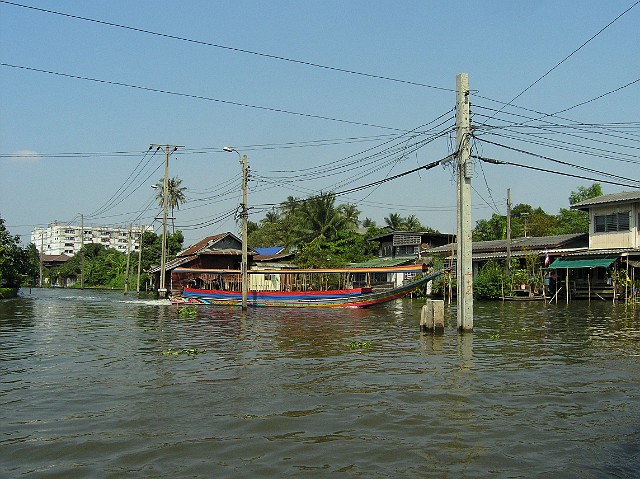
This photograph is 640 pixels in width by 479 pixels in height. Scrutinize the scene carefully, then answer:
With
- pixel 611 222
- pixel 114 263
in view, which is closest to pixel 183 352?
pixel 611 222

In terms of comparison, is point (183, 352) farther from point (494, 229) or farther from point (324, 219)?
point (494, 229)

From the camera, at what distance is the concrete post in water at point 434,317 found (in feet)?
63.4

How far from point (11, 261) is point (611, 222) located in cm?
4601

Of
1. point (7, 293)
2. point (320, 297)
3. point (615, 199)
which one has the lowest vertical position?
point (7, 293)

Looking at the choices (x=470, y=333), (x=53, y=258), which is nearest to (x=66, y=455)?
(x=470, y=333)

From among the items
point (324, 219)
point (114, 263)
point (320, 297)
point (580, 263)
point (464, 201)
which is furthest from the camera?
point (114, 263)

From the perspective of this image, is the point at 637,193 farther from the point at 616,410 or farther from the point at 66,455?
the point at 66,455

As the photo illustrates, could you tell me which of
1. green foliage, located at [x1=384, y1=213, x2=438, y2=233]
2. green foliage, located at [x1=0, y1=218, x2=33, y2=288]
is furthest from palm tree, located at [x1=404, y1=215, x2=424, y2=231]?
green foliage, located at [x1=0, y1=218, x2=33, y2=288]

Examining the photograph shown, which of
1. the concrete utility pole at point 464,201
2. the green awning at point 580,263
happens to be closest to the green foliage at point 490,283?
the green awning at point 580,263

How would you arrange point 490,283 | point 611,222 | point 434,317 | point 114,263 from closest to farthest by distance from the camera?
point 434,317
point 611,222
point 490,283
point 114,263

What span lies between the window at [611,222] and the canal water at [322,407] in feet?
61.7

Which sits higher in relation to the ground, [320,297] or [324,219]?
[324,219]

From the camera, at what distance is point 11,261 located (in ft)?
166

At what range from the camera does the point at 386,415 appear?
29.8 feet
